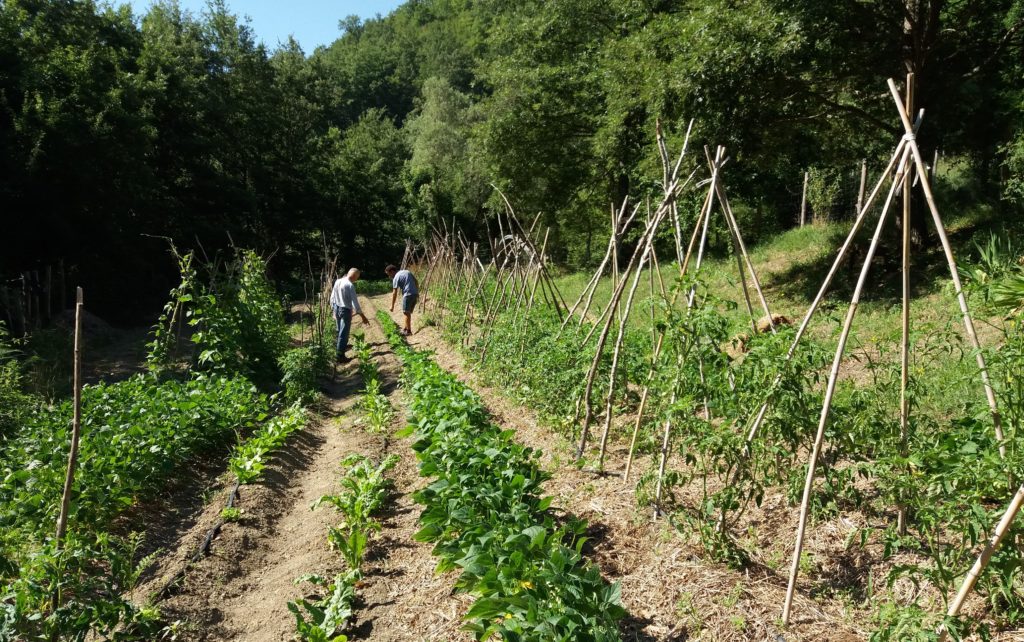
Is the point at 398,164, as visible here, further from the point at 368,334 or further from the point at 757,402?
the point at 757,402

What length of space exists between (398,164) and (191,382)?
3416 cm

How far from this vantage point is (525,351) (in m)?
7.19

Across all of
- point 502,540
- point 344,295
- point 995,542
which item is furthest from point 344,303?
Result: point 995,542

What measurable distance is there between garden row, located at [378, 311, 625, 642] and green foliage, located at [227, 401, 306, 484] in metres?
1.44

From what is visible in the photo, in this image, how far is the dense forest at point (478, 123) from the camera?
9750 mm

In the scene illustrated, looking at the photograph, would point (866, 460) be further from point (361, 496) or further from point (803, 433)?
point (361, 496)

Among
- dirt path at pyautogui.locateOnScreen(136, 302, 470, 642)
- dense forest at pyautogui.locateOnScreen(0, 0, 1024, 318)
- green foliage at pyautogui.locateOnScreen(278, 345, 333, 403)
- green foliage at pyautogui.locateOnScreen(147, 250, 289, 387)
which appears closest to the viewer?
dirt path at pyautogui.locateOnScreen(136, 302, 470, 642)

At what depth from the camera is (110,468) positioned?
4406 mm

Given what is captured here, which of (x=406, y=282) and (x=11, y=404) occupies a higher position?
(x=406, y=282)

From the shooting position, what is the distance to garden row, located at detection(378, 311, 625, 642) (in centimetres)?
249

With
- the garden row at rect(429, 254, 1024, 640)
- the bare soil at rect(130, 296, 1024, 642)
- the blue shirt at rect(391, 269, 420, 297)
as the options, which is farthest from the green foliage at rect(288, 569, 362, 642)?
the blue shirt at rect(391, 269, 420, 297)

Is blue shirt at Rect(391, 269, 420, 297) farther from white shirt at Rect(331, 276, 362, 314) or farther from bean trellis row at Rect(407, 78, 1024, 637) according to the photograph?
bean trellis row at Rect(407, 78, 1024, 637)

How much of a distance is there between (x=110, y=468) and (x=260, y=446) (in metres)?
1.39

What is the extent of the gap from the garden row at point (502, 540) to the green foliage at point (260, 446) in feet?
4.72
